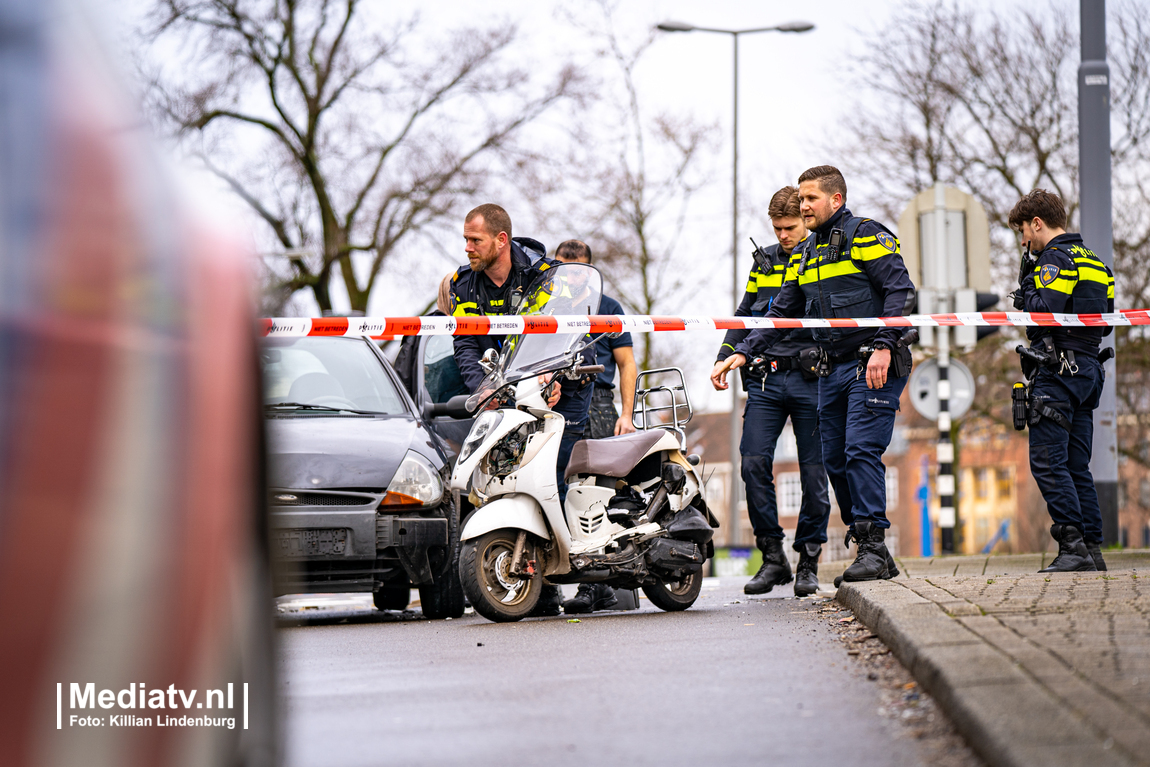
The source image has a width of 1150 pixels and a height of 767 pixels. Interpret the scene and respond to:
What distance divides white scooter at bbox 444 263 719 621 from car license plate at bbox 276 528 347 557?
0.74 meters

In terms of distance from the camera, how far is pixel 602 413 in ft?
28.2

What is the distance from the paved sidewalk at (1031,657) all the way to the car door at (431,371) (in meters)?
3.46

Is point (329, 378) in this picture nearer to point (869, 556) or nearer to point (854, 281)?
point (854, 281)

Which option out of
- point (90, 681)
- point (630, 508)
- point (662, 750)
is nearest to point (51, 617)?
point (90, 681)

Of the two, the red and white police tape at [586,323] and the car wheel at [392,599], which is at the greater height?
the red and white police tape at [586,323]

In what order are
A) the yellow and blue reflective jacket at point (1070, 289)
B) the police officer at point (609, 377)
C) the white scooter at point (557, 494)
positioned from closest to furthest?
the white scooter at point (557, 494) < the yellow and blue reflective jacket at point (1070, 289) < the police officer at point (609, 377)

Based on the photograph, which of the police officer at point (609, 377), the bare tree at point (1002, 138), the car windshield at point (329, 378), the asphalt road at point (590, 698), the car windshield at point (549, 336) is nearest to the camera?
the asphalt road at point (590, 698)

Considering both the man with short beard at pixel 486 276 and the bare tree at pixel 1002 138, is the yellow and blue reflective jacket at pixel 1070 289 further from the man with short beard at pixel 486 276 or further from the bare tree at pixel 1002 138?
the bare tree at pixel 1002 138

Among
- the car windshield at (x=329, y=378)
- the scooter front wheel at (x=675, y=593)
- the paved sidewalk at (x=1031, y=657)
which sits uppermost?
the car windshield at (x=329, y=378)

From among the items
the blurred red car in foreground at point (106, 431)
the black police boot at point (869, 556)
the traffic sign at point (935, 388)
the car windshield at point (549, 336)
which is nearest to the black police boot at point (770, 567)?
the black police boot at point (869, 556)

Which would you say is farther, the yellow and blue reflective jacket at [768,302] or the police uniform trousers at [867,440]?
the yellow and blue reflective jacket at [768,302]

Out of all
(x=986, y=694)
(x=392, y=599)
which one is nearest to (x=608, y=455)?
(x=392, y=599)

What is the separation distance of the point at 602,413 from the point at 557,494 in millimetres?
1853

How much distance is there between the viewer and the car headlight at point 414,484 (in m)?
7.34
